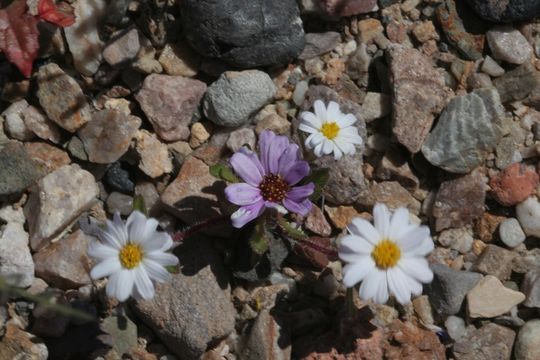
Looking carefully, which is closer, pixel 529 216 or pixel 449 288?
pixel 449 288

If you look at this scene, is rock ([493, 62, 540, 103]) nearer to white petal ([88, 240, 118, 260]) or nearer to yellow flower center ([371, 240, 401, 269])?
yellow flower center ([371, 240, 401, 269])

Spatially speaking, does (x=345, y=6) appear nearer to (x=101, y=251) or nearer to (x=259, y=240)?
(x=259, y=240)

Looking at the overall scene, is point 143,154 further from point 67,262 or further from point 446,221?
point 446,221

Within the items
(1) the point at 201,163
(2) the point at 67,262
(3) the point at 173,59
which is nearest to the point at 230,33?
(3) the point at 173,59

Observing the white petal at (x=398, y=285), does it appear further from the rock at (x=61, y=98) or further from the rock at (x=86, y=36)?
the rock at (x=86, y=36)

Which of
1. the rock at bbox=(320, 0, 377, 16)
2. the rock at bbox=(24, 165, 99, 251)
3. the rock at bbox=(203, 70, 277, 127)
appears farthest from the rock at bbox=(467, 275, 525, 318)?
the rock at bbox=(24, 165, 99, 251)

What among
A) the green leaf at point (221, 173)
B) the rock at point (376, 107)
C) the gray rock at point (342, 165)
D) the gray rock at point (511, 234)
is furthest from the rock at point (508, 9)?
the green leaf at point (221, 173)

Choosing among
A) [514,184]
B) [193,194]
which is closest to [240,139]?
[193,194]
